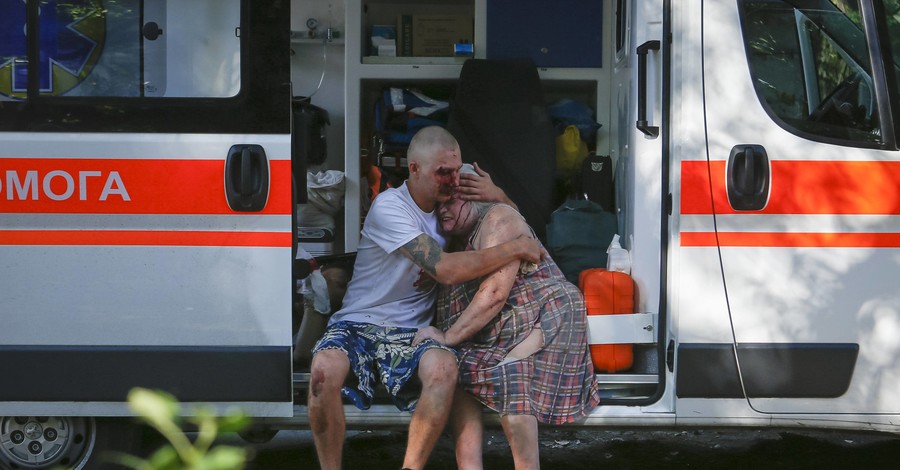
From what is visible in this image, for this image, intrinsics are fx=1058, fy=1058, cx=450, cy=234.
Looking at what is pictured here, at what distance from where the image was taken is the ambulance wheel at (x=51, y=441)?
3.56 metres

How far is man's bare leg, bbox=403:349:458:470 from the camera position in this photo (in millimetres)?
3521

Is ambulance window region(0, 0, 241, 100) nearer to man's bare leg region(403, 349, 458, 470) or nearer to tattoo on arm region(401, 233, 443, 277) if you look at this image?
tattoo on arm region(401, 233, 443, 277)

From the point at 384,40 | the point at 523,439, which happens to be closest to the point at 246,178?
the point at 523,439

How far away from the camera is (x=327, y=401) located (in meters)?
3.55

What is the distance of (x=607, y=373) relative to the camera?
3.83m

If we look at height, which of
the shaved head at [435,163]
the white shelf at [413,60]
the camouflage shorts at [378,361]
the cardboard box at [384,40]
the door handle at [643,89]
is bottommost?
the camouflage shorts at [378,361]

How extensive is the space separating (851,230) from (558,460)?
1.84 m

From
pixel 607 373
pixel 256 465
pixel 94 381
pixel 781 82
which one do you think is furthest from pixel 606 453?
pixel 94 381

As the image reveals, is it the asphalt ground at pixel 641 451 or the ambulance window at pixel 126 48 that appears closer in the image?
the ambulance window at pixel 126 48

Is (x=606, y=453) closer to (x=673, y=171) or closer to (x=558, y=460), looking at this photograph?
(x=558, y=460)

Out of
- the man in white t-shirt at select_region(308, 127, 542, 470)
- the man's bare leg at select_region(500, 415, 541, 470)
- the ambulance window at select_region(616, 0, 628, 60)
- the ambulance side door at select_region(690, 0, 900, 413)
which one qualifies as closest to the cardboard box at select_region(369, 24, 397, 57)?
the ambulance window at select_region(616, 0, 628, 60)

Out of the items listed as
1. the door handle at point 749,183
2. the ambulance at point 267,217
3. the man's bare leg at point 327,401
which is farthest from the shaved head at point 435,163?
the door handle at point 749,183

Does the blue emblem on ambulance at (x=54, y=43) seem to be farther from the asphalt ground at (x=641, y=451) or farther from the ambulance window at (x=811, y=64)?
the ambulance window at (x=811, y=64)

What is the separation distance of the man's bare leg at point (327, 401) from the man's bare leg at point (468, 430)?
0.41 meters
